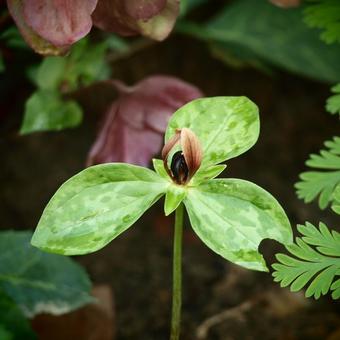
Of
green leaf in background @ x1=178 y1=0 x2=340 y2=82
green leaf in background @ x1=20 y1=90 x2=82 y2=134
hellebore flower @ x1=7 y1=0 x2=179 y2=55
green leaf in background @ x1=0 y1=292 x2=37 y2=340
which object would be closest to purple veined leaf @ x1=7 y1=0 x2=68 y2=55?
hellebore flower @ x1=7 y1=0 x2=179 y2=55

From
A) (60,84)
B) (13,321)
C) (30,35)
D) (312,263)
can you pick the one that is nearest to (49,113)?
(60,84)

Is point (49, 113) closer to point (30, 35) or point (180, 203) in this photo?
point (30, 35)

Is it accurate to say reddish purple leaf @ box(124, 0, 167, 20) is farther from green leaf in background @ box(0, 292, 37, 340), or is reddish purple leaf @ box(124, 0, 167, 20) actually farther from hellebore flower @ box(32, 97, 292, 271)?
green leaf in background @ box(0, 292, 37, 340)

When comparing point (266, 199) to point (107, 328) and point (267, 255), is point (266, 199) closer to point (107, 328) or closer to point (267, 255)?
point (107, 328)

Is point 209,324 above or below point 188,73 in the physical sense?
below

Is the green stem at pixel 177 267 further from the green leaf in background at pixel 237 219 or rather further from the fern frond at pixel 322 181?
the fern frond at pixel 322 181

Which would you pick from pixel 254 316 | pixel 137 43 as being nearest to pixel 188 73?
pixel 137 43

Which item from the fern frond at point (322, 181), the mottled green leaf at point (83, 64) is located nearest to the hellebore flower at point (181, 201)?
the fern frond at point (322, 181)
